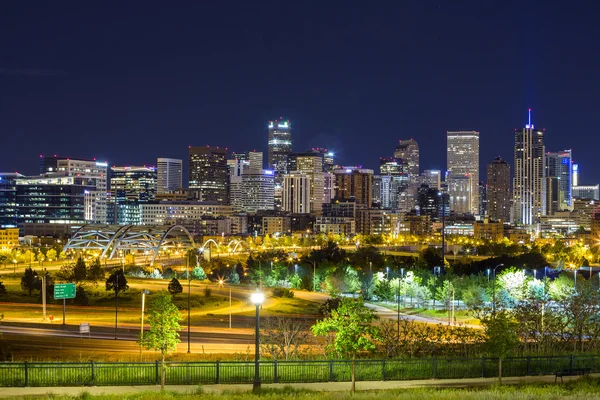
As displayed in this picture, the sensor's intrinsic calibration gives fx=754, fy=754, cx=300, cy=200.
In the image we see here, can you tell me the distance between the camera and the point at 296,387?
28.4 meters

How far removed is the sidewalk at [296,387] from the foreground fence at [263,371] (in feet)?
1.95

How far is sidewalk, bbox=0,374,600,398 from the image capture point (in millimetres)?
26922

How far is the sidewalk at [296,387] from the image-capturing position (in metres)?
26.9

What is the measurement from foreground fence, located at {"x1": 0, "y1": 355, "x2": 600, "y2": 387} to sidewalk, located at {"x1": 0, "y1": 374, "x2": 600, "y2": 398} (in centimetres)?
60

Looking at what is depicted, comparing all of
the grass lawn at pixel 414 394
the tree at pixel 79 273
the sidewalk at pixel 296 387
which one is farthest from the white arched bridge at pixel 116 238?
the grass lawn at pixel 414 394

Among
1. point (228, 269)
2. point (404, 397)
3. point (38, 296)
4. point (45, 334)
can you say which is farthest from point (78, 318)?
point (228, 269)

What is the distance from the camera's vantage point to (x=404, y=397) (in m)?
25.1

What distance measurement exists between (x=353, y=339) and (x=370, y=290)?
182 ft

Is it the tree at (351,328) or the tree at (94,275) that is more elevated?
the tree at (351,328)

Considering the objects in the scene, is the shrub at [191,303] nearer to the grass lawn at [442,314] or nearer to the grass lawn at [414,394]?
the grass lawn at [442,314]

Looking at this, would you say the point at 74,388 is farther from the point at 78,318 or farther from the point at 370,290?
the point at 370,290

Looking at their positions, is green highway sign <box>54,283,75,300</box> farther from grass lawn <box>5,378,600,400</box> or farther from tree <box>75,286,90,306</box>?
grass lawn <box>5,378,600,400</box>

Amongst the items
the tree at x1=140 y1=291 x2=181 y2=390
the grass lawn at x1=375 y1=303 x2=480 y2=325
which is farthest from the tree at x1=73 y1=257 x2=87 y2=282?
the tree at x1=140 y1=291 x2=181 y2=390

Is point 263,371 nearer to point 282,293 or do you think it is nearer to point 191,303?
point 191,303
